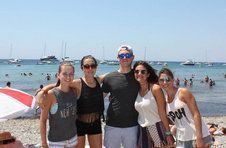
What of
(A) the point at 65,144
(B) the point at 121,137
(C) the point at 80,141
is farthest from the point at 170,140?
(A) the point at 65,144

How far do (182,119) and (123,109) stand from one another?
0.98 meters

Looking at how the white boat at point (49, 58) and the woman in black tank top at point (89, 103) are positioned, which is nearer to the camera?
the woman in black tank top at point (89, 103)

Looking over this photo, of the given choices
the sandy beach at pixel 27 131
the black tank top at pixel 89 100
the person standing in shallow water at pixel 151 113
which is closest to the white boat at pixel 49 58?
the sandy beach at pixel 27 131

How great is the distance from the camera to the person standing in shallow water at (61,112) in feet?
17.1

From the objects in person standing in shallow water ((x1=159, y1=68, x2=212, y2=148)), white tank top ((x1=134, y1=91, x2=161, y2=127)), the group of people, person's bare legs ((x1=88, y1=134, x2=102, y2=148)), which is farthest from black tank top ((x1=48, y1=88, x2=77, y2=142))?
person standing in shallow water ((x1=159, y1=68, x2=212, y2=148))

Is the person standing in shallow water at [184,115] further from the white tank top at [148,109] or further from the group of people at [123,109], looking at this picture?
the white tank top at [148,109]

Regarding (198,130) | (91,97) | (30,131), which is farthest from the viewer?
(30,131)

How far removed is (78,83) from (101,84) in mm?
453

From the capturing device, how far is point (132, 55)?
586 cm

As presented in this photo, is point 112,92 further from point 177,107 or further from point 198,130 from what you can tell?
point 198,130

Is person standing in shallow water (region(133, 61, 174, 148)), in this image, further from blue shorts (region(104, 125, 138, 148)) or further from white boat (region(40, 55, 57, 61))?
white boat (region(40, 55, 57, 61))

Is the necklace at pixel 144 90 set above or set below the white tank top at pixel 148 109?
above

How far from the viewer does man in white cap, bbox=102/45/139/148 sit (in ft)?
18.7

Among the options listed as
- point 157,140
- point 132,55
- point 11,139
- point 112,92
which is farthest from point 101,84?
point 11,139
